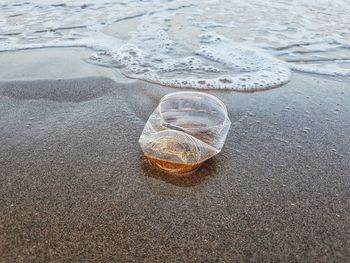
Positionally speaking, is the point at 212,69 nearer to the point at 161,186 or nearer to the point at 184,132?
the point at 184,132

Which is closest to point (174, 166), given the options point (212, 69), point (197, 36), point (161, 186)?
point (161, 186)

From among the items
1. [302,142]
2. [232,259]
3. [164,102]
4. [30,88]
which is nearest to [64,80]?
[30,88]

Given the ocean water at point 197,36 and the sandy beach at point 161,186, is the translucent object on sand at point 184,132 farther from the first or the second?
the ocean water at point 197,36

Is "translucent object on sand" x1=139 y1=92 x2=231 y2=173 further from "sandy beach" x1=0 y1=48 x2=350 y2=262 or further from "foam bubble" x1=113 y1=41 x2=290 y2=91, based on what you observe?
"foam bubble" x1=113 y1=41 x2=290 y2=91

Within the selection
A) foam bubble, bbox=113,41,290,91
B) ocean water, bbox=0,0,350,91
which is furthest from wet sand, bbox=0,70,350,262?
ocean water, bbox=0,0,350,91

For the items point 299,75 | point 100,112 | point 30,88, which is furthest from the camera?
point 299,75

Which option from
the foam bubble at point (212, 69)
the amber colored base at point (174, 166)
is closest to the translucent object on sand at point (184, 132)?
the amber colored base at point (174, 166)

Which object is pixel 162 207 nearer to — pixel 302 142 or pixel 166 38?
pixel 302 142
